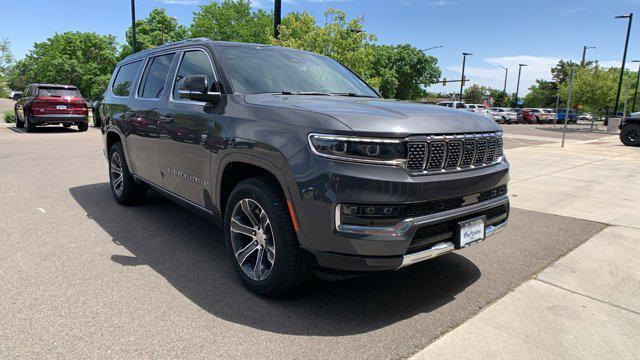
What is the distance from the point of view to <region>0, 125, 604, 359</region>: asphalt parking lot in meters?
2.67

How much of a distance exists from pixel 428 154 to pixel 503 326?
1276 mm

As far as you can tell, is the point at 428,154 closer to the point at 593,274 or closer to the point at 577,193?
the point at 593,274

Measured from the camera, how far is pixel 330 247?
105 inches

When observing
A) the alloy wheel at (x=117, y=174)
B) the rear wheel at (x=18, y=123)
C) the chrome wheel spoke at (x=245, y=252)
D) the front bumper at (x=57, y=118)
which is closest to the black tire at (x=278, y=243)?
the chrome wheel spoke at (x=245, y=252)

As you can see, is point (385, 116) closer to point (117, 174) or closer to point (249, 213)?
point (249, 213)

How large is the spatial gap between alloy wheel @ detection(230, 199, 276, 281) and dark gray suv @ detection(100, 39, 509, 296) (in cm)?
1

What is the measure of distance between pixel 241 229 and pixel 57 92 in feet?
52.3

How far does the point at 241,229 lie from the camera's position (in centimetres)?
335

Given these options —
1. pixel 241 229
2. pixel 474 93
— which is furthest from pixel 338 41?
pixel 474 93

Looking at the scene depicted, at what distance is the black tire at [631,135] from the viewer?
18.3 m

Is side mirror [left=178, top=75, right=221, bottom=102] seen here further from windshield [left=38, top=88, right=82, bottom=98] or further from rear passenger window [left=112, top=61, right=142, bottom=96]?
windshield [left=38, top=88, right=82, bottom=98]

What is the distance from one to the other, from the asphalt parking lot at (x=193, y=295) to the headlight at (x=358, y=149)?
1.13m

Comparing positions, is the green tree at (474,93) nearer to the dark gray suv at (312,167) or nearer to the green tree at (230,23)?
the green tree at (230,23)

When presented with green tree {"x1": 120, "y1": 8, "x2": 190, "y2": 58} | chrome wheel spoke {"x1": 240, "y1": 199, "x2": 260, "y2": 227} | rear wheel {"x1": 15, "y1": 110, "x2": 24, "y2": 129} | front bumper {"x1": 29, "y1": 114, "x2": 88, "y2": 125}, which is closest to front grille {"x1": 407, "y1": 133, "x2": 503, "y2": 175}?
chrome wheel spoke {"x1": 240, "y1": 199, "x2": 260, "y2": 227}
